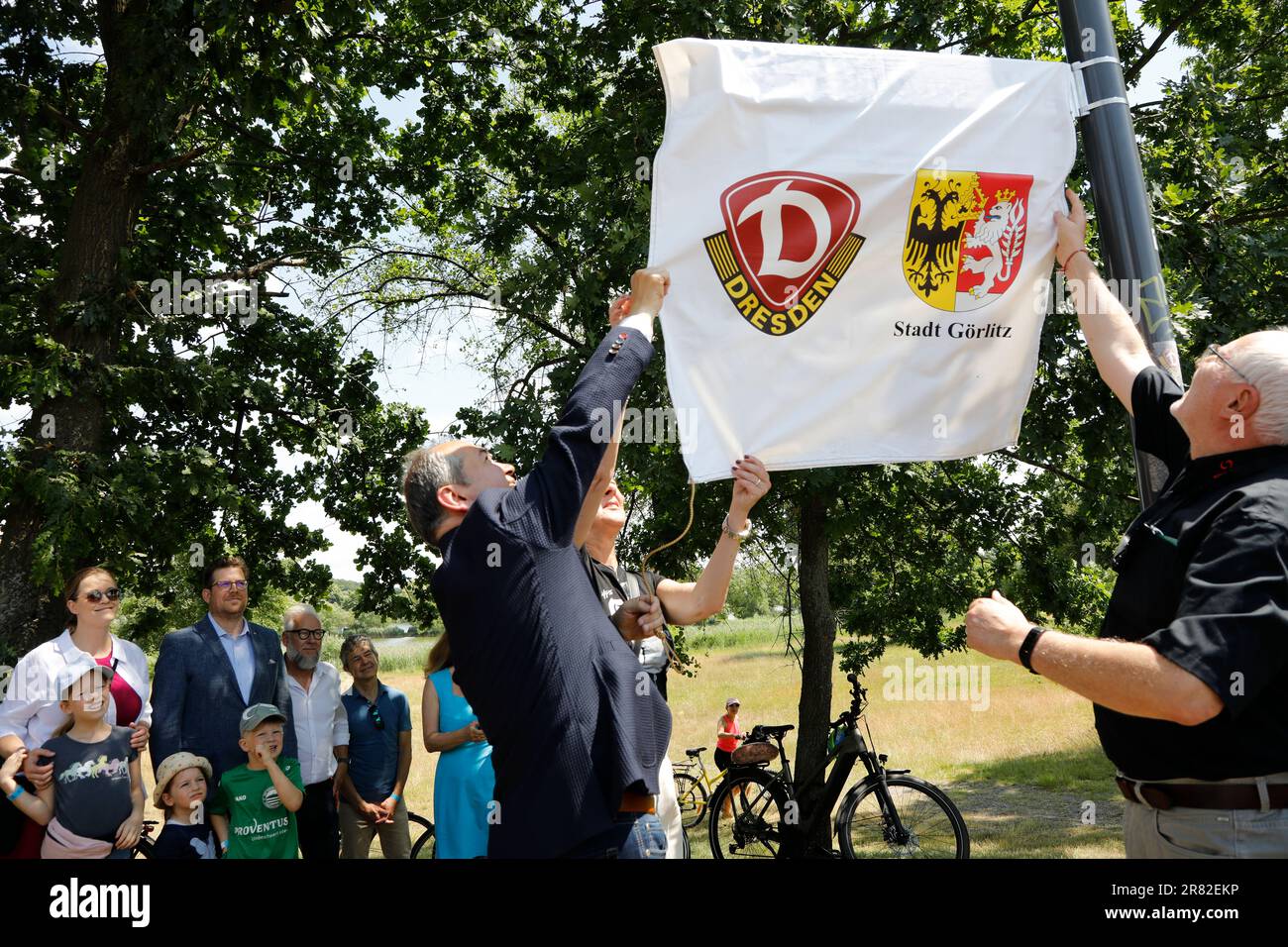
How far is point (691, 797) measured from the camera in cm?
1470

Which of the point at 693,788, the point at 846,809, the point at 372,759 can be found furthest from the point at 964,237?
the point at 693,788

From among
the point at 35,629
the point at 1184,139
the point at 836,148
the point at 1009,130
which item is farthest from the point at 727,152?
the point at 35,629

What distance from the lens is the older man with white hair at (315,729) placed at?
20.5 ft

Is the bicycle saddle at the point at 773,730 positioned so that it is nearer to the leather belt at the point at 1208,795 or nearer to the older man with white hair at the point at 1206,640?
the older man with white hair at the point at 1206,640

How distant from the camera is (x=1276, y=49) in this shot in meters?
11.3

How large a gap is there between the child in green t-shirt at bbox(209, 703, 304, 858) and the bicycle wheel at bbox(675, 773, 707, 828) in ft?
29.5

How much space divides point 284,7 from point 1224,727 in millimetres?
9361

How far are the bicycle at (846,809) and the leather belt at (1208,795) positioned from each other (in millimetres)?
5961

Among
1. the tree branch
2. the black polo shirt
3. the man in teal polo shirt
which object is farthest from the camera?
the tree branch

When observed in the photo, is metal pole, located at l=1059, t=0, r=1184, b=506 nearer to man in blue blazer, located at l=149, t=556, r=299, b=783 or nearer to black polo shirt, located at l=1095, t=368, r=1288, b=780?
black polo shirt, located at l=1095, t=368, r=1288, b=780

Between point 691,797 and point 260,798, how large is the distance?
996 centimetres

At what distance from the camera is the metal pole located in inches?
129

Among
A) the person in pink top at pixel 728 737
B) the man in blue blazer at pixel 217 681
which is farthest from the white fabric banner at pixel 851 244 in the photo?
the person in pink top at pixel 728 737

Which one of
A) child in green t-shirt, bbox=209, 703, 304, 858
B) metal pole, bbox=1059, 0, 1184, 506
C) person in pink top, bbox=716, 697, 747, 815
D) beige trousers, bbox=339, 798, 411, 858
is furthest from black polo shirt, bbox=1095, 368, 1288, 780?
person in pink top, bbox=716, 697, 747, 815
